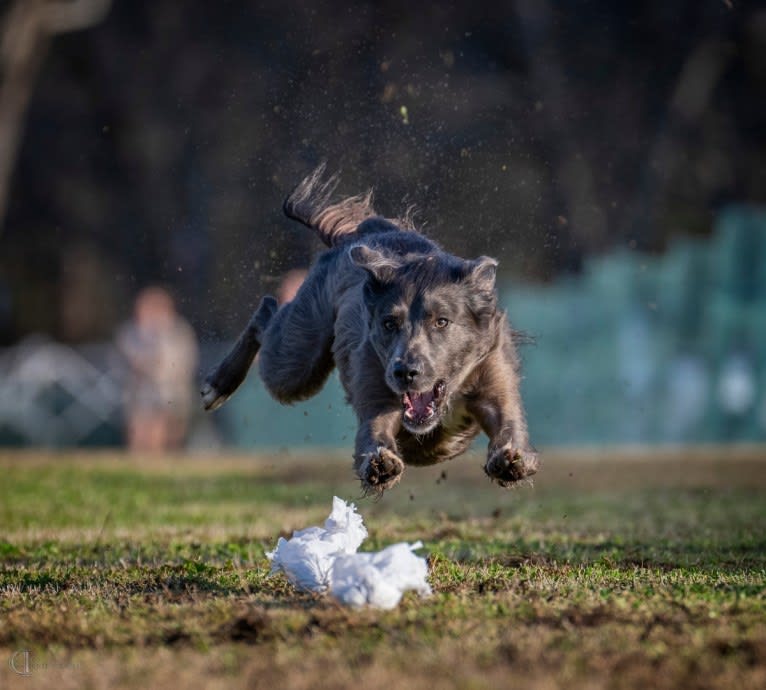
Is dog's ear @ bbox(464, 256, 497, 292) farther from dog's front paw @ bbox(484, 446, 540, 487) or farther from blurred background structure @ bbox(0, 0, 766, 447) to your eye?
blurred background structure @ bbox(0, 0, 766, 447)

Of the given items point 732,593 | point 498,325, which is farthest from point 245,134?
point 732,593

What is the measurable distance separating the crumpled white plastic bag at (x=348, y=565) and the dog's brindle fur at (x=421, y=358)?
1.48ft

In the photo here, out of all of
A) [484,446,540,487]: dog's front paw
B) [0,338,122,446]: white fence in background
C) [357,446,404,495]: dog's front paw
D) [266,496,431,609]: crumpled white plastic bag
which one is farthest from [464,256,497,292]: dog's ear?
[0,338,122,446]: white fence in background

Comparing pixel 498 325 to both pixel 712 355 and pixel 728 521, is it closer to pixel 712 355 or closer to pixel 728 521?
pixel 728 521

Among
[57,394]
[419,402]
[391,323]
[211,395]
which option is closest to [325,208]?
[211,395]

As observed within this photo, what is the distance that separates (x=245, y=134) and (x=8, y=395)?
20.1 ft

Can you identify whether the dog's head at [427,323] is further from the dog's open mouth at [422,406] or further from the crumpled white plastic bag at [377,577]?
the crumpled white plastic bag at [377,577]

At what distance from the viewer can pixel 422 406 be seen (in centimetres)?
626

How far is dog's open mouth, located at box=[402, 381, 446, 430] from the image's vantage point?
6.23 m

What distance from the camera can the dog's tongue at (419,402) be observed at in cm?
625

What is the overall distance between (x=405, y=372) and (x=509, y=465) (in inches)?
23.8

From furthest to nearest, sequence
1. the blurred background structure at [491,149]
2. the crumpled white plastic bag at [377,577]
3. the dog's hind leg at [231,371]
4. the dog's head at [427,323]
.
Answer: the blurred background structure at [491,149]
the dog's hind leg at [231,371]
the dog's head at [427,323]
the crumpled white plastic bag at [377,577]

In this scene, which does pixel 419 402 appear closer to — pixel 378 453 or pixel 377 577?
pixel 378 453

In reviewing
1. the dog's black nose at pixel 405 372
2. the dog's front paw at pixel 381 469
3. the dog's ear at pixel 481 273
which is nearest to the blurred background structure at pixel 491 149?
the dog's ear at pixel 481 273
